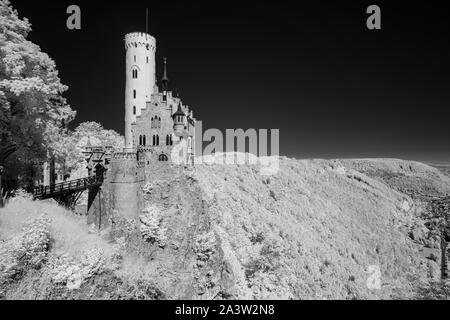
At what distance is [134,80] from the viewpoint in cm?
4788

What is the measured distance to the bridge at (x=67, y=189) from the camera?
32781 mm

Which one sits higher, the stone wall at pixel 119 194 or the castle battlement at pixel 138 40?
the castle battlement at pixel 138 40

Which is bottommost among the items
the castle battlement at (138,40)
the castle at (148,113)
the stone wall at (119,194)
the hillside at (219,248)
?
the hillside at (219,248)

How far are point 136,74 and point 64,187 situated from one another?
2208cm

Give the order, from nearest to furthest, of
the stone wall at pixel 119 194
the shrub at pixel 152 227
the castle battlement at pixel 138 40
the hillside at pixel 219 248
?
the hillside at pixel 219 248
the shrub at pixel 152 227
the stone wall at pixel 119 194
the castle battlement at pixel 138 40

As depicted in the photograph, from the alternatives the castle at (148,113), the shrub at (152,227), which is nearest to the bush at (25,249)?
the shrub at (152,227)

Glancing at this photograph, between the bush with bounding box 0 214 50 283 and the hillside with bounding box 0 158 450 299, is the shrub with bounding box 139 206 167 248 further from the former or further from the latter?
the bush with bounding box 0 214 50 283

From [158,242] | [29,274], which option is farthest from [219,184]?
[29,274]

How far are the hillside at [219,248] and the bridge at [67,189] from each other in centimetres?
157

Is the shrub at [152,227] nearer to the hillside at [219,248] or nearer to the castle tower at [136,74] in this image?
the hillside at [219,248]

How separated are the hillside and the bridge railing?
1544 millimetres

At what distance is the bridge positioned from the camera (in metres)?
32.8

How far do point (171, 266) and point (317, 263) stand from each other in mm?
21284
